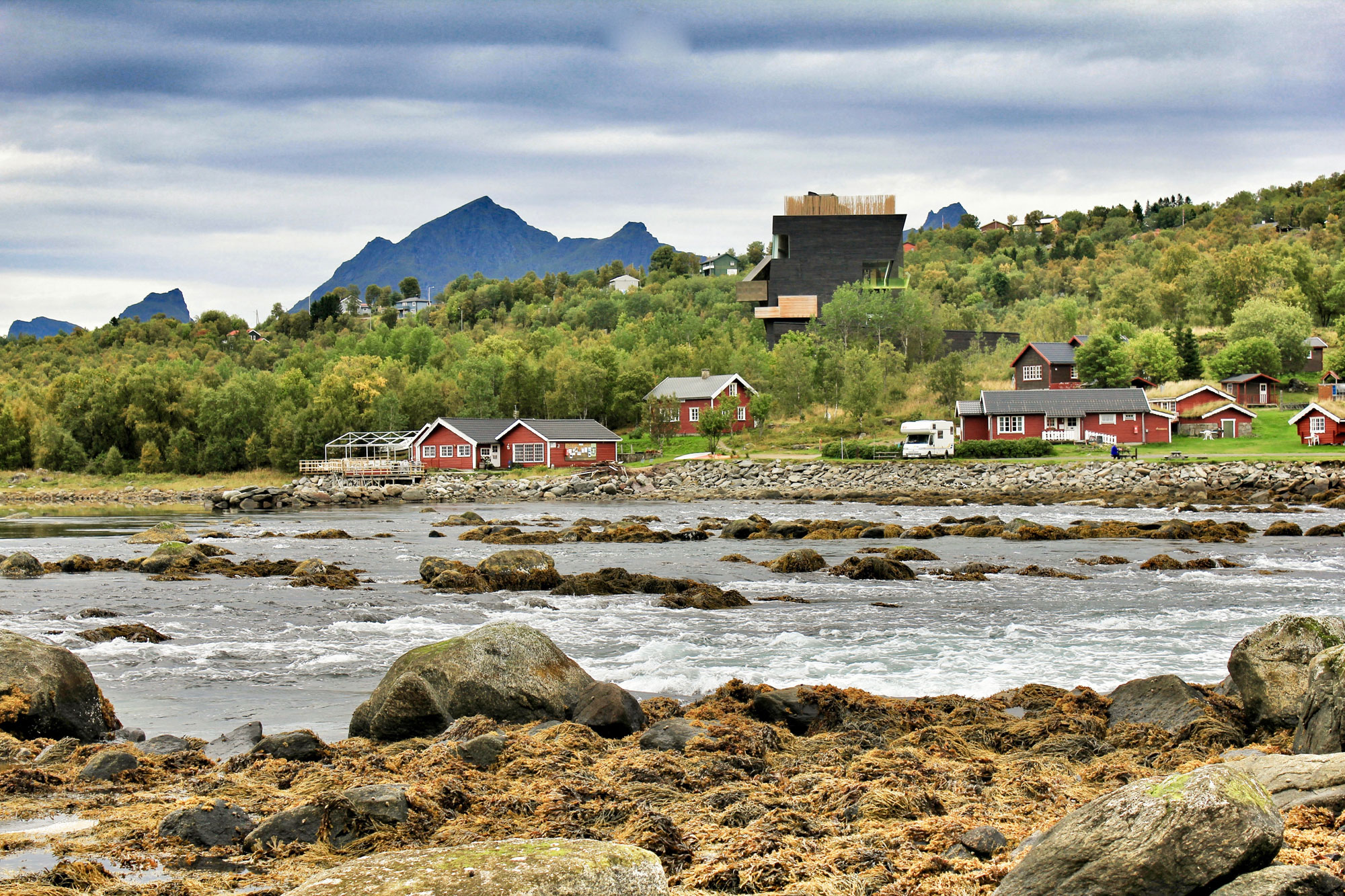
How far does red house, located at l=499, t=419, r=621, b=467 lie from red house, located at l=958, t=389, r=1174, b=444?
80.6 feet

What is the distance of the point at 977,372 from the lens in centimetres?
8312

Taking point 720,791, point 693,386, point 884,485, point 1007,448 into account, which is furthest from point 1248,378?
point 720,791

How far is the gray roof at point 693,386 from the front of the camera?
77.6 meters

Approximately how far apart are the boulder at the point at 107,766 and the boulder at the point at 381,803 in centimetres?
258

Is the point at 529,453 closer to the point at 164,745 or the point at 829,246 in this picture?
the point at 829,246

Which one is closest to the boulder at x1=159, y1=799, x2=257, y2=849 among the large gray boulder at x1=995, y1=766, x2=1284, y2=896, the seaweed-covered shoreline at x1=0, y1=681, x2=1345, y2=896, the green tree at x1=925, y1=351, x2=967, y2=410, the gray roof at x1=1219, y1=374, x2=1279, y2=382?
the seaweed-covered shoreline at x1=0, y1=681, x2=1345, y2=896

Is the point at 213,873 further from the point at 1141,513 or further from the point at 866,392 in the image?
the point at 866,392

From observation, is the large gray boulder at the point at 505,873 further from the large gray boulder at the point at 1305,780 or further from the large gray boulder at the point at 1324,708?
the large gray boulder at the point at 1324,708

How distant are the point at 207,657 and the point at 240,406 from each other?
70.6 meters

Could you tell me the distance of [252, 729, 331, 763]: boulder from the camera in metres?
8.97

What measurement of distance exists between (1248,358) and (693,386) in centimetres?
3983

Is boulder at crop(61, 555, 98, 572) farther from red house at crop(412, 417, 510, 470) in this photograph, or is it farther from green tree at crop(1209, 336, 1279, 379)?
green tree at crop(1209, 336, 1279, 379)

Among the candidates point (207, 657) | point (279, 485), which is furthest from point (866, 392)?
point (207, 657)

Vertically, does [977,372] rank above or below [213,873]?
above
